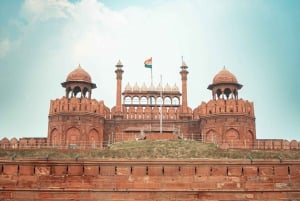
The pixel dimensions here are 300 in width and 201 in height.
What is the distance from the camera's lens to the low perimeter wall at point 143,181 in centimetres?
1912

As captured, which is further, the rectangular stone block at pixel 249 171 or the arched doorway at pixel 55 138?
the arched doorway at pixel 55 138

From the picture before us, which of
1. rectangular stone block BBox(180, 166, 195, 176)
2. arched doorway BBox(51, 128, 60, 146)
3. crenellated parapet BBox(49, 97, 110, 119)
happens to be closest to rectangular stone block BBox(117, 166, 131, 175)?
rectangular stone block BBox(180, 166, 195, 176)

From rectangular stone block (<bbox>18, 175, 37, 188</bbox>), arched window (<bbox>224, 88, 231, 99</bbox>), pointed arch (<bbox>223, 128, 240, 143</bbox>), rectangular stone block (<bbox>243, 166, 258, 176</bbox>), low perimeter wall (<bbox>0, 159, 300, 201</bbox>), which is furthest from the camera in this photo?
arched window (<bbox>224, 88, 231, 99</bbox>)

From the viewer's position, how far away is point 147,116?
104ft

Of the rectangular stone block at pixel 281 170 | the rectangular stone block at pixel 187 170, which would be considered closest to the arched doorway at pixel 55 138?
the rectangular stone block at pixel 187 170

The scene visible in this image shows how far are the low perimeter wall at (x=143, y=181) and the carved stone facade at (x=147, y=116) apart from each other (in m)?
8.40

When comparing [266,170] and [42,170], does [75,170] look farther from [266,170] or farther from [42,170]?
[266,170]

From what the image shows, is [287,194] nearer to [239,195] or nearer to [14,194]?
[239,195]

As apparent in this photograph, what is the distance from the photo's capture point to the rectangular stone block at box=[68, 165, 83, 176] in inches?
764

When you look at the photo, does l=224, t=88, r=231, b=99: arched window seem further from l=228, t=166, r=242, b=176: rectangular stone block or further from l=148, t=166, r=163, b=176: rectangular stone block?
l=148, t=166, r=163, b=176: rectangular stone block

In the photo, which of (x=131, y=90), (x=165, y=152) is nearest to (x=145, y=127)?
(x=131, y=90)

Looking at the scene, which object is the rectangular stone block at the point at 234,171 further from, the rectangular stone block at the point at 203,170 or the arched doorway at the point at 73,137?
the arched doorway at the point at 73,137

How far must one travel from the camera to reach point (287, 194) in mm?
19453

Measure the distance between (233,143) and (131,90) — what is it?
363 inches
